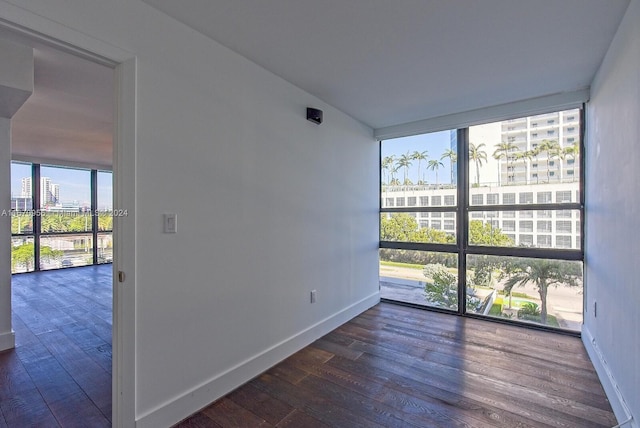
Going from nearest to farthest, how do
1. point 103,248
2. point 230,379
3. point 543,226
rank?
point 230,379
point 543,226
point 103,248

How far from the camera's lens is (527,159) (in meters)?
3.36

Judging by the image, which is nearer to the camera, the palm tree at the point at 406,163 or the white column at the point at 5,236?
the white column at the point at 5,236

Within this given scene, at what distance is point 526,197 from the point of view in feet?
11.1

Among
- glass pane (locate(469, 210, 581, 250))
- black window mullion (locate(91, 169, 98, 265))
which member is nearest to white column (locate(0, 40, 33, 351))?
glass pane (locate(469, 210, 581, 250))

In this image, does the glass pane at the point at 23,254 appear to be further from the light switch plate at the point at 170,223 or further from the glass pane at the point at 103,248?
the light switch plate at the point at 170,223

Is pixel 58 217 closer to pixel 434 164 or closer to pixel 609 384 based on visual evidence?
pixel 434 164

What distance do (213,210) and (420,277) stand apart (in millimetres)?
2984

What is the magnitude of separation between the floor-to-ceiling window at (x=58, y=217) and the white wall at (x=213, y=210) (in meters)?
6.20

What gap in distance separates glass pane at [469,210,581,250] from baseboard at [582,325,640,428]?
2.96 ft

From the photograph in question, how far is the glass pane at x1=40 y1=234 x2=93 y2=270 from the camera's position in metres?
→ 6.49

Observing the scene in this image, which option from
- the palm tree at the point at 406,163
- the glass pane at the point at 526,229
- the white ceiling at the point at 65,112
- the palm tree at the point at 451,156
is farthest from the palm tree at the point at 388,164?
the white ceiling at the point at 65,112

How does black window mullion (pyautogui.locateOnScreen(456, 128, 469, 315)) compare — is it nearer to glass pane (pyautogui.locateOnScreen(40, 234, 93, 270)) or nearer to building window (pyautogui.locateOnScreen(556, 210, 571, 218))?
building window (pyautogui.locateOnScreen(556, 210, 571, 218))

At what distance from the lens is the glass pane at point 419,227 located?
3.83 metres

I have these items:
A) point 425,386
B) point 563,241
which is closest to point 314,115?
point 425,386
